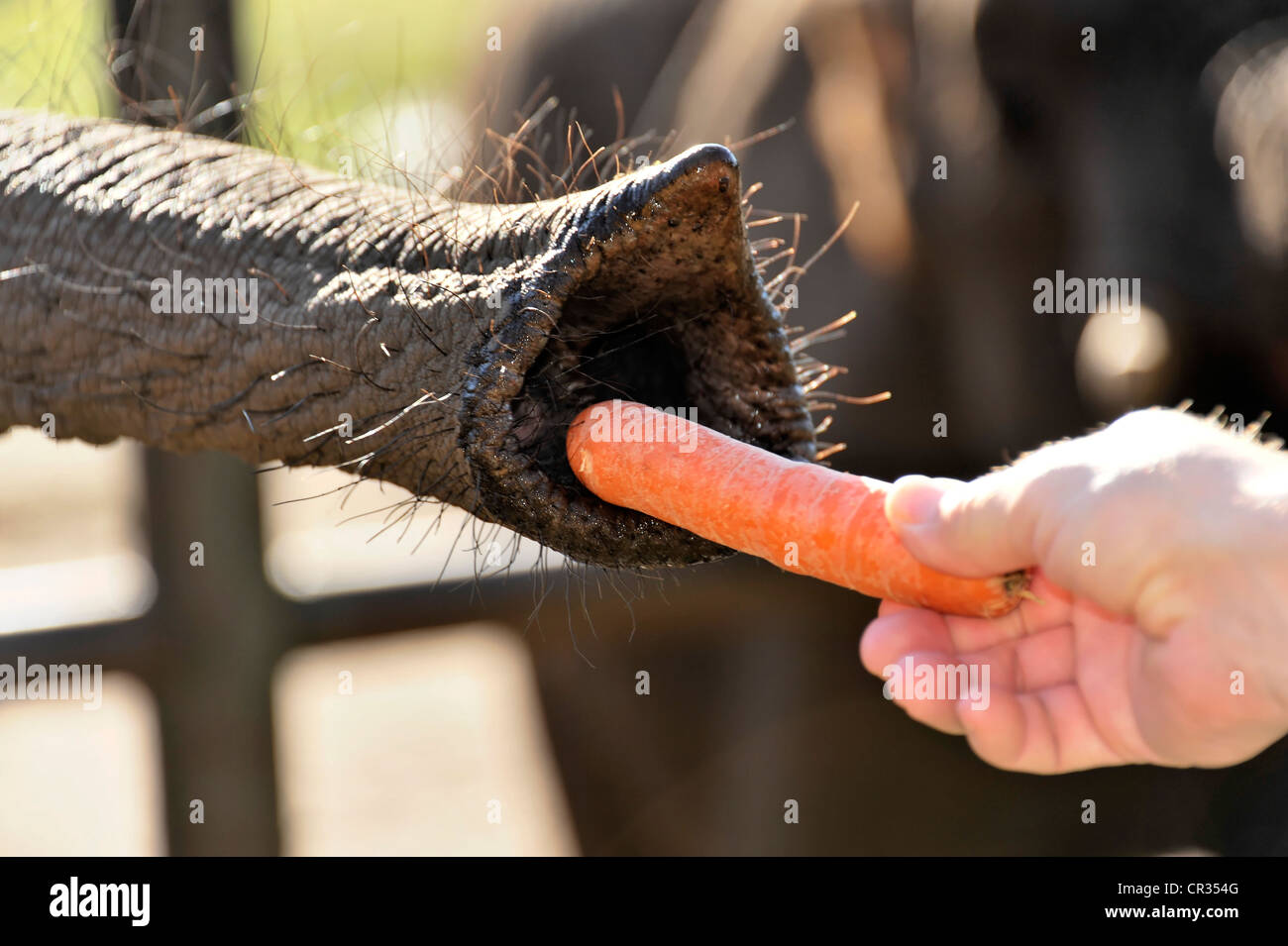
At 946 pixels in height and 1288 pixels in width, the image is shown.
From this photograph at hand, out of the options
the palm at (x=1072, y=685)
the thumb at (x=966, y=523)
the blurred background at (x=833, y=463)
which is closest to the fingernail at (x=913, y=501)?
the thumb at (x=966, y=523)

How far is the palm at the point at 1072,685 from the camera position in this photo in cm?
85

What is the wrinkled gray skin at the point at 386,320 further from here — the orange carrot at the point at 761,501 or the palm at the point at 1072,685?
the palm at the point at 1072,685

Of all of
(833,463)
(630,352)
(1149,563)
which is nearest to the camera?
(1149,563)

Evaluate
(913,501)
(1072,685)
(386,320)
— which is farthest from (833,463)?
(386,320)

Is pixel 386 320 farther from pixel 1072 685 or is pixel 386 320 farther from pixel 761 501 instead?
pixel 1072 685

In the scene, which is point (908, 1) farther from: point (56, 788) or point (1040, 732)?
point (56, 788)

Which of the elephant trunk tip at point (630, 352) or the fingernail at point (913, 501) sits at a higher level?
the elephant trunk tip at point (630, 352)

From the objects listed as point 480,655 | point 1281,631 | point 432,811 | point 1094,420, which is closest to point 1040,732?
point 1281,631

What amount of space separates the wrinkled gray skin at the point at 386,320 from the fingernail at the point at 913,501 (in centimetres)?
8

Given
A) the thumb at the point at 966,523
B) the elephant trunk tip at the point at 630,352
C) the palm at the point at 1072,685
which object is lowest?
→ the palm at the point at 1072,685

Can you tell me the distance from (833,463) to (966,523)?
123cm

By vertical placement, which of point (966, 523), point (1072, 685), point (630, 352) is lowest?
point (1072, 685)

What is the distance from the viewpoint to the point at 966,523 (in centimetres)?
88

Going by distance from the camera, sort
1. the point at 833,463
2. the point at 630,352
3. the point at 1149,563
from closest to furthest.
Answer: the point at 1149,563, the point at 630,352, the point at 833,463
